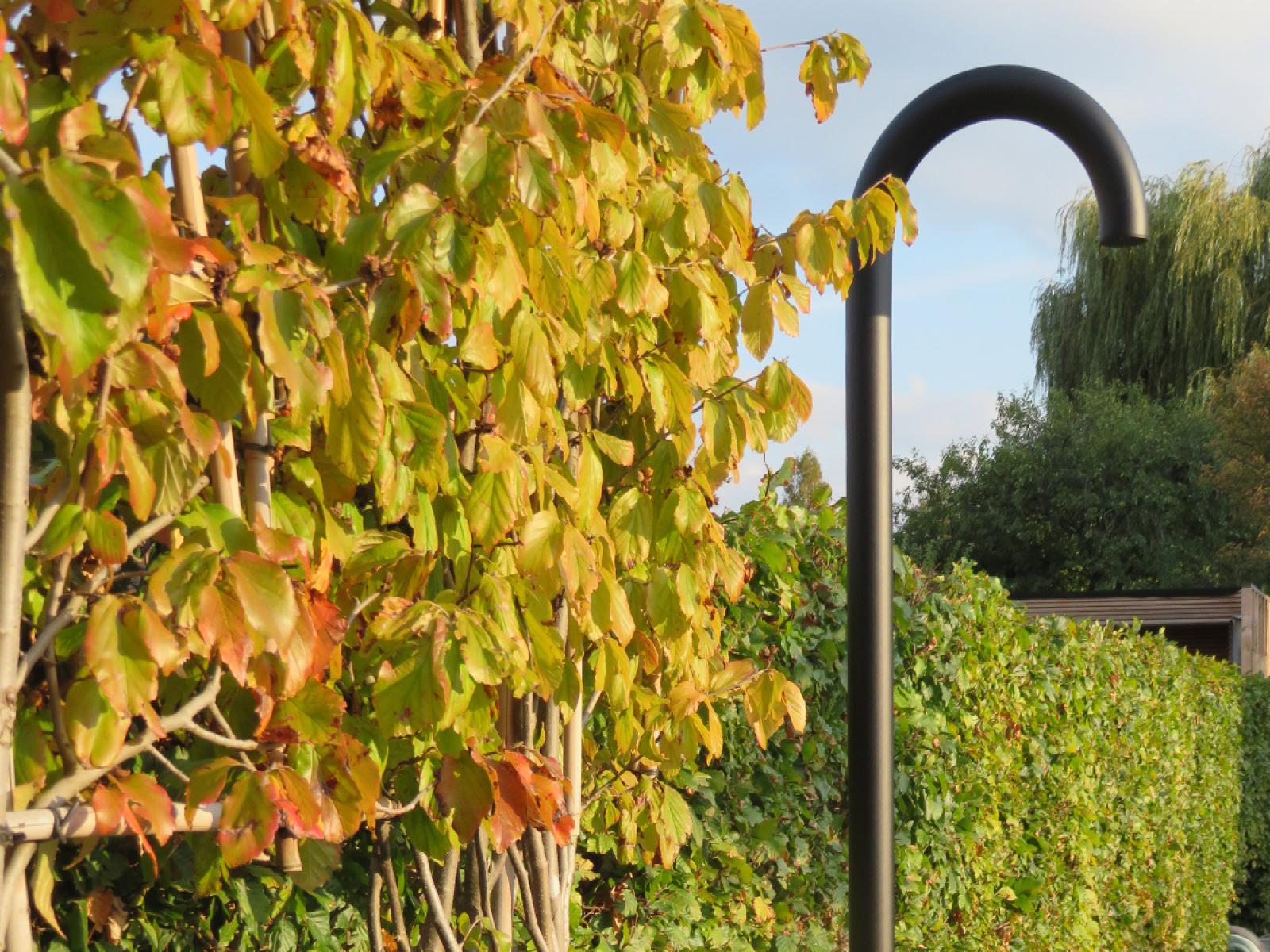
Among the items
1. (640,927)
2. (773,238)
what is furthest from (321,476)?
(640,927)

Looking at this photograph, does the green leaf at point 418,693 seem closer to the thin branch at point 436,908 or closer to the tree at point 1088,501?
the thin branch at point 436,908

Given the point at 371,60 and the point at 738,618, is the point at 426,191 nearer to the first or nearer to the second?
the point at 371,60

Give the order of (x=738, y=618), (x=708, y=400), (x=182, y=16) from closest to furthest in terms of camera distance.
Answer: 1. (x=182, y=16)
2. (x=708, y=400)
3. (x=738, y=618)

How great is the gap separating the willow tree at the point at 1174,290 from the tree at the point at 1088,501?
0.88 meters

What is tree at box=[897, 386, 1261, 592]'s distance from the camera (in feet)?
98.8

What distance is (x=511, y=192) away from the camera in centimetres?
203

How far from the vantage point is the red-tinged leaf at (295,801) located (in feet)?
6.12

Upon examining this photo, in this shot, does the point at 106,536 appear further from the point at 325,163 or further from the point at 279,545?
the point at 325,163

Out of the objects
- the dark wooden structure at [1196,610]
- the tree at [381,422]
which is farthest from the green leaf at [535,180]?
the dark wooden structure at [1196,610]

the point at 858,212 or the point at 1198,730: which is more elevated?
the point at 858,212

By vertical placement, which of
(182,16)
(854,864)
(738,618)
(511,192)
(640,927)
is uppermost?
(182,16)

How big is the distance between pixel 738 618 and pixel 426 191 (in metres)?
2.60

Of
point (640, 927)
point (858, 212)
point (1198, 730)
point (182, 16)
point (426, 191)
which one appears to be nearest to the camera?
point (182, 16)

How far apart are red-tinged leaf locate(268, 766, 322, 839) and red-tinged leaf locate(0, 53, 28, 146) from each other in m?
0.92
